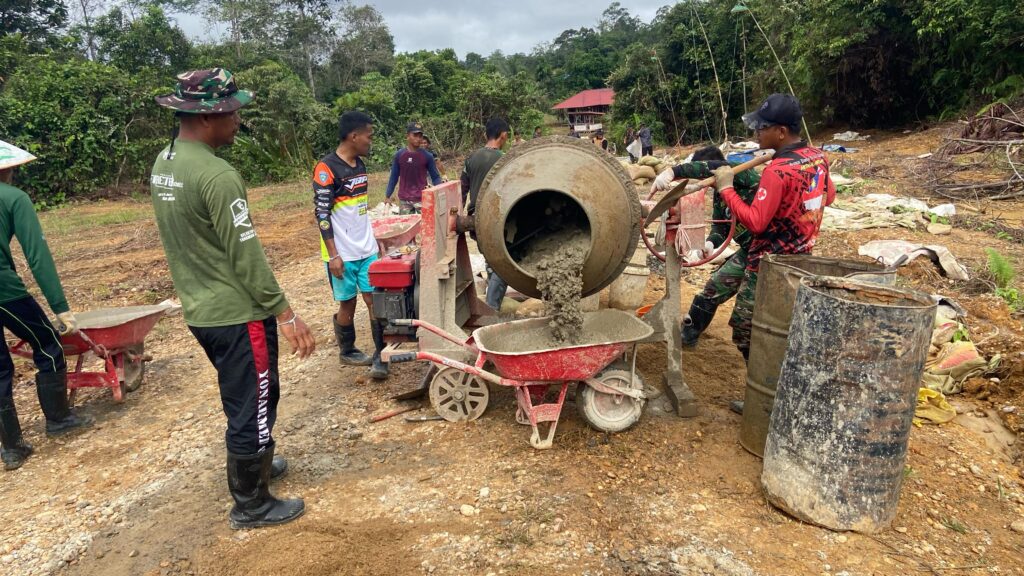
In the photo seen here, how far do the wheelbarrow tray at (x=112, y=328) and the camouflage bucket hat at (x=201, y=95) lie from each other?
223 cm

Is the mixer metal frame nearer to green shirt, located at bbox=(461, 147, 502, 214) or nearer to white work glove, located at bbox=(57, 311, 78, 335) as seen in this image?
green shirt, located at bbox=(461, 147, 502, 214)

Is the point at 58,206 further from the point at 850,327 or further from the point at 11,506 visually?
the point at 850,327

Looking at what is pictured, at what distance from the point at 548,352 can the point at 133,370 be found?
3508mm

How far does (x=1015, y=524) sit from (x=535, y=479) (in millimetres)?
2286

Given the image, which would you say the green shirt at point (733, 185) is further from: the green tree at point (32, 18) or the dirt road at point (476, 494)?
the green tree at point (32, 18)

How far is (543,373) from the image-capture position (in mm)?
3293

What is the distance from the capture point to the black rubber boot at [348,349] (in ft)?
16.0

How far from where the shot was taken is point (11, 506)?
3250mm

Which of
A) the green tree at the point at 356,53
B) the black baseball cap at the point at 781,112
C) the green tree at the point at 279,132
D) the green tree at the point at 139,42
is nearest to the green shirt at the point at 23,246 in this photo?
the black baseball cap at the point at 781,112

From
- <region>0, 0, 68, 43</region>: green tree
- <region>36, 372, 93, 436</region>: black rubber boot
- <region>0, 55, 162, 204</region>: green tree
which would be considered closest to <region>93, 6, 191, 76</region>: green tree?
<region>0, 0, 68, 43</region>: green tree

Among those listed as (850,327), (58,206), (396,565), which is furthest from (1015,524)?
(58,206)

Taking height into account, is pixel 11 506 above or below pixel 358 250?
below

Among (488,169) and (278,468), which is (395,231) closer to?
(488,169)

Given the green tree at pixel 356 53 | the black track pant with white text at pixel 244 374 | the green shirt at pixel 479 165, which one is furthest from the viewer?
the green tree at pixel 356 53
